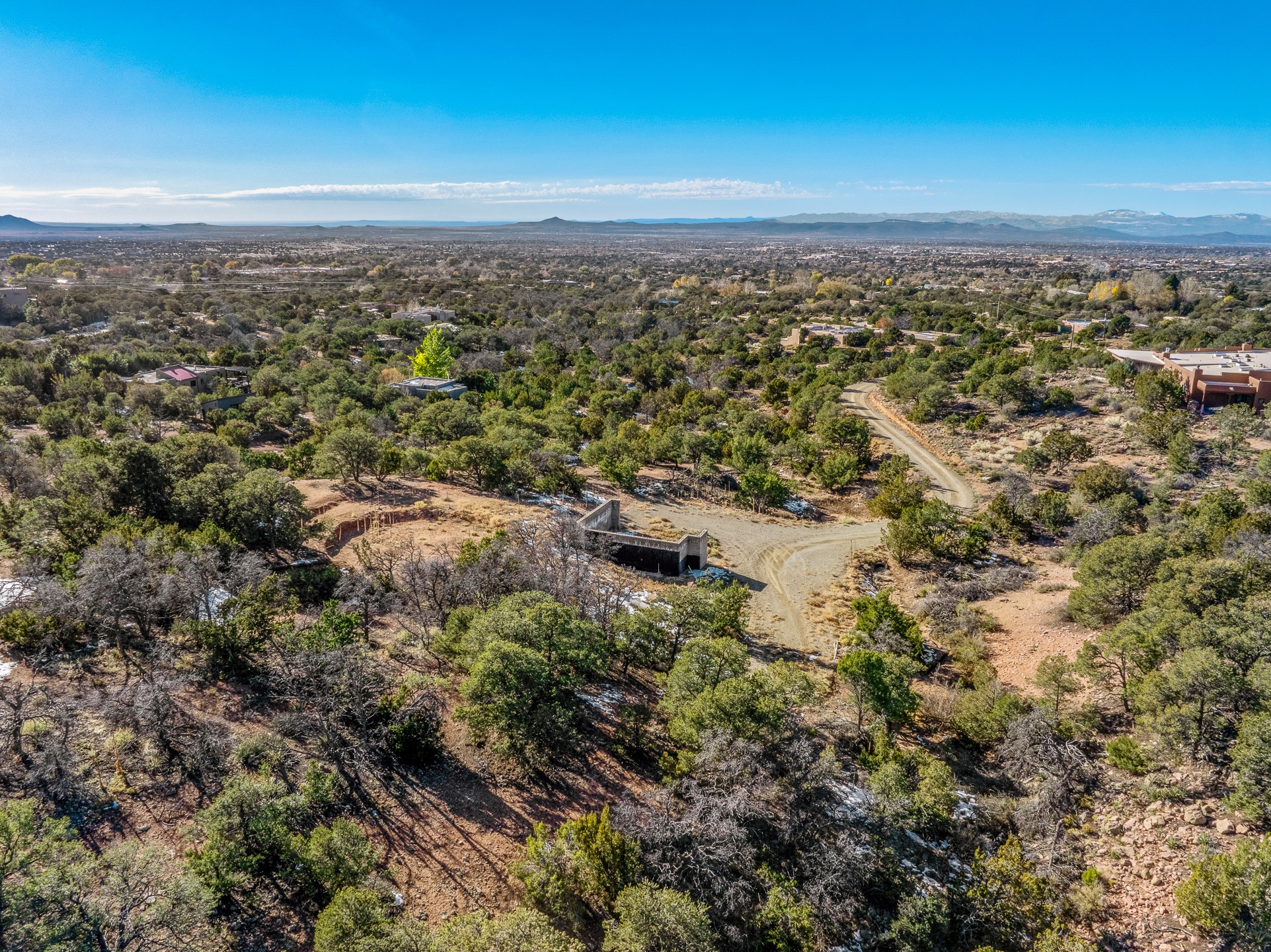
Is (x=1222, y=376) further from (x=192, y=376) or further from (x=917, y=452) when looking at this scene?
(x=192, y=376)

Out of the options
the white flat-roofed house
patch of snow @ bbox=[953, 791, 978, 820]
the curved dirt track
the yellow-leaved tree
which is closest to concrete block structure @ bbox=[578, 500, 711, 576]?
the curved dirt track

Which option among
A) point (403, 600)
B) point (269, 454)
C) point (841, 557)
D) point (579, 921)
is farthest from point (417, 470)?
point (579, 921)

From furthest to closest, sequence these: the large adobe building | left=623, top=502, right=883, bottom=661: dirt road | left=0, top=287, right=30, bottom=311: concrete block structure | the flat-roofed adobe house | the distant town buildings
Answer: left=0, top=287, right=30, bottom=311: concrete block structure → the distant town buildings → the flat-roofed adobe house → the large adobe building → left=623, top=502, right=883, bottom=661: dirt road

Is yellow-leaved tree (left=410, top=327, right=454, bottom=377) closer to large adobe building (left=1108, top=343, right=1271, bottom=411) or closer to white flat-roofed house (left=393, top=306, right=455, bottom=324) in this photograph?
white flat-roofed house (left=393, top=306, right=455, bottom=324)

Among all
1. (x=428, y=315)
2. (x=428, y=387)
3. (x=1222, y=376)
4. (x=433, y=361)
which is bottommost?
(x=428, y=387)

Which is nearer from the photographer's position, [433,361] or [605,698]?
[605,698]

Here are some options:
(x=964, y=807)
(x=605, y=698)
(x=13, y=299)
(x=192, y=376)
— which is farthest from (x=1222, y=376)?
(x=13, y=299)

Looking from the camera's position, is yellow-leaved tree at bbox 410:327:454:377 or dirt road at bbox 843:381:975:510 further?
yellow-leaved tree at bbox 410:327:454:377
